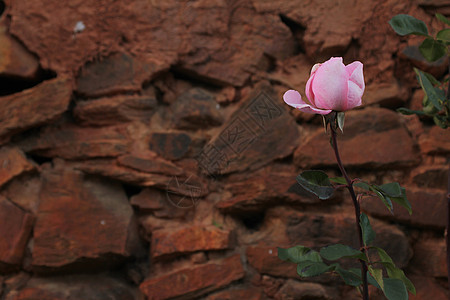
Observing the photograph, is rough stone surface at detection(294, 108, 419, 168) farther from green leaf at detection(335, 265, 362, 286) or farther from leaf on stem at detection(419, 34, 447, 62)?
green leaf at detection(335, 265, 362, 286)

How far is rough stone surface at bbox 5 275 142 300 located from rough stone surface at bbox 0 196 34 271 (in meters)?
0.09

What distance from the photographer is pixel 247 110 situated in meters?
1.37

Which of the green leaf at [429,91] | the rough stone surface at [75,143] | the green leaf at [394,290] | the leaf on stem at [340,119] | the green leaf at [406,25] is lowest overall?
the rough stone surface at [75,143]

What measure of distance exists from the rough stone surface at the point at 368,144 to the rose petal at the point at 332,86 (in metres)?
0.73

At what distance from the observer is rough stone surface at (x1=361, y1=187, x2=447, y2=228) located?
114cm

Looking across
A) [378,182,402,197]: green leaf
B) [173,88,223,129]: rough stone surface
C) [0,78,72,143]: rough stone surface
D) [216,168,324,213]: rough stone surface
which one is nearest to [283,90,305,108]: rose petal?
[378,182,402,197]: green leaf

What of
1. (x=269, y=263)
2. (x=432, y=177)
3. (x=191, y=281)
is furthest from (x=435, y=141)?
(x=191, y=281)

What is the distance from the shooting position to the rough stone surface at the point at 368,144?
1227 millimetres

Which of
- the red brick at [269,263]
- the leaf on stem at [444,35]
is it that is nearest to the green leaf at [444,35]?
the leaf on stem at [444,35]

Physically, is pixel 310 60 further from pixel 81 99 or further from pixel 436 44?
pixel 81 99

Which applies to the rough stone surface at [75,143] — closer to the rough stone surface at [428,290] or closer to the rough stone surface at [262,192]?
the rough stone surface at [262,192]

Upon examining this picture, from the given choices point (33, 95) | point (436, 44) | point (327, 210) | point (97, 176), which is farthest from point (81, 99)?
point (436, 44)

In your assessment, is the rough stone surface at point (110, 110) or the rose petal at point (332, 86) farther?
the rough stone surface at point (110, 110)

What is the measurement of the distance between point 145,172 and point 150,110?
23 centimetres
